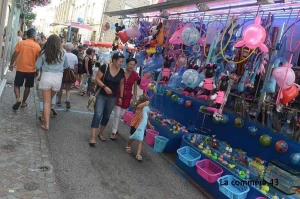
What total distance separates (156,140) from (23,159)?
2532mm

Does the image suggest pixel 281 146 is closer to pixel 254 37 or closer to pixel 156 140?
pixel 254 37

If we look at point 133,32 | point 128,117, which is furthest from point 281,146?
point 133,32

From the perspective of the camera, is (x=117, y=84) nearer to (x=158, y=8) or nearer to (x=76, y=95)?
(x=158, y=8)

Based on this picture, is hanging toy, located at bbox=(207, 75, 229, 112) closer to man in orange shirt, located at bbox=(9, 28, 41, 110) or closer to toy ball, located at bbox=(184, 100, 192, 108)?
toy ball, located at bbox=(184, 100, 192, 108)

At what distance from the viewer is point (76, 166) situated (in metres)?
4.23

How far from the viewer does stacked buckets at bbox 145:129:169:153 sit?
5613 millimetres

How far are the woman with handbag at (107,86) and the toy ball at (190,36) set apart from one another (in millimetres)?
1390

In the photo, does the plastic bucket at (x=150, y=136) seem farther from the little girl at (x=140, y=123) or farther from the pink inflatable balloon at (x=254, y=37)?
the pink inflatable balloon at (x=254, y=37)

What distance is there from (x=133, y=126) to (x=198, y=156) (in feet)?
4.15

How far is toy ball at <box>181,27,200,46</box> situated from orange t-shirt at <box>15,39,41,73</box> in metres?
3.04

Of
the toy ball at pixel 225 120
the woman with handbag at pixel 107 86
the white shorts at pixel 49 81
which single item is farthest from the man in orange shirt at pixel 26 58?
the toy ball at pixel 225 120

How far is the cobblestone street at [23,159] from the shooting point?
129 inches

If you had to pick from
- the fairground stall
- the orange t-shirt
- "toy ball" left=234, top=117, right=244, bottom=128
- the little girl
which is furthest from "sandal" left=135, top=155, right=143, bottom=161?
the orange t-shirt

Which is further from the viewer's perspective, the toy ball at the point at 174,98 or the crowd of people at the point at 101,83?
the toy ball at the point at 174,98
